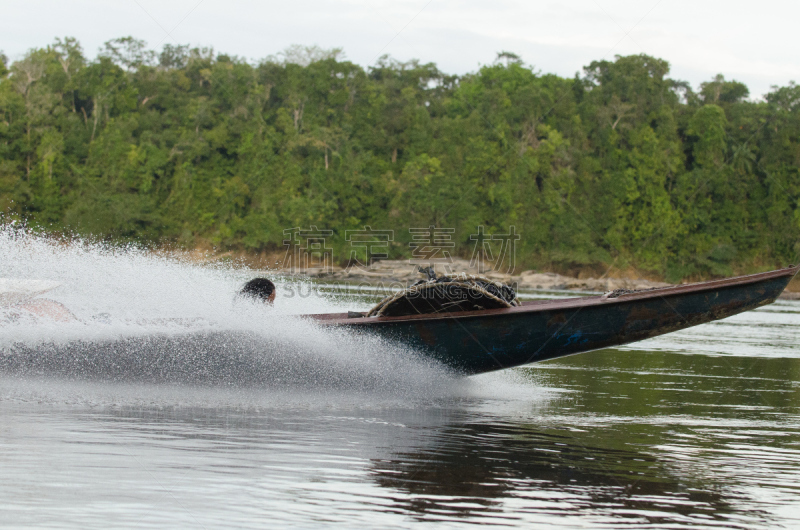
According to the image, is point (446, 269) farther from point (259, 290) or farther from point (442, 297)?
point (442, 297)

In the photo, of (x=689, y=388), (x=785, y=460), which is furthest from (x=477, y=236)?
(x=785, y=460)

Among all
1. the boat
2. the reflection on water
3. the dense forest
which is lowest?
the reflection on water

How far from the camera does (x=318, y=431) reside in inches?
229

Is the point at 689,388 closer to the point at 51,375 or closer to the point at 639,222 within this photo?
the point at 51,375

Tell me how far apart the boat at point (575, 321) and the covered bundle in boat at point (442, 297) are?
3.1 inches

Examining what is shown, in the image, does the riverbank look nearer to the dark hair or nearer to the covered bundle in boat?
the dark hair

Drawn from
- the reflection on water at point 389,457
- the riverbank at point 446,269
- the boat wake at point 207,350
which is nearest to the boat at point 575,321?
the boat wake at point 207,350

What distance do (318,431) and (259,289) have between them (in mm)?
2327

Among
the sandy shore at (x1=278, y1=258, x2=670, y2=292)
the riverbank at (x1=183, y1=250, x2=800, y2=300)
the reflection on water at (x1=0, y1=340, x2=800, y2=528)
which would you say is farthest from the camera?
the sandy shore at (x1=278, y1=258, x2=670, y2=292)

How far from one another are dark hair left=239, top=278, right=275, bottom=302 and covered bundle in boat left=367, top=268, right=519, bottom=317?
1.15 meters

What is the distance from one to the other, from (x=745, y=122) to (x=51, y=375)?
5683 cm

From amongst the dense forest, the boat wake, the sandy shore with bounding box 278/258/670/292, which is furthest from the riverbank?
the boat wake

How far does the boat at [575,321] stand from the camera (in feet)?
23.3

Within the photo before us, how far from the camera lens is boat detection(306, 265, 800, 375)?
7105 millimetres
